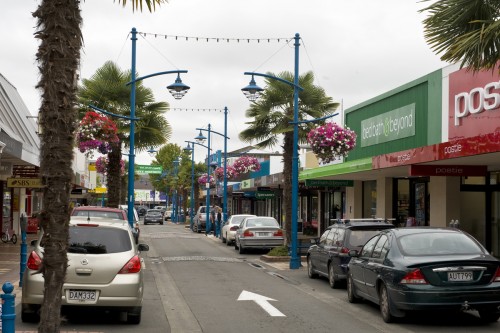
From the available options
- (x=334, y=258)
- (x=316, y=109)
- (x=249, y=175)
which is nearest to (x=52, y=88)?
(x=334, y=258)

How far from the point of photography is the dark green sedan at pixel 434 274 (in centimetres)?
1059

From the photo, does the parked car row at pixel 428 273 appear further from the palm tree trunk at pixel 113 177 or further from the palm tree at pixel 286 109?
the palm tree trunk at pixel 113 177

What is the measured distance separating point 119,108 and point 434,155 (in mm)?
14206

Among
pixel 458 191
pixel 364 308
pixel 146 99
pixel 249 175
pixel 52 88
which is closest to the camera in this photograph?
pixel 52 88

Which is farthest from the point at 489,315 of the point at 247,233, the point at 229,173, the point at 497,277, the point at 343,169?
the point at 229,173

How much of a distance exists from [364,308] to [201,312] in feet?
9.99

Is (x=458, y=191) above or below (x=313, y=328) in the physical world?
above

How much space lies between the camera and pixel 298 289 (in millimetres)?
16594

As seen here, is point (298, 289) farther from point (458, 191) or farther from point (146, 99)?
point (146, 99)

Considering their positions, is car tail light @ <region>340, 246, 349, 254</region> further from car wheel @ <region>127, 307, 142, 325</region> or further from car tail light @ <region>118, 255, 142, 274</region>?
car tail light @ <region>118, 255, 142, 274</region>

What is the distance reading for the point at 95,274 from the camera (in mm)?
10445

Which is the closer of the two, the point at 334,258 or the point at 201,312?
the point at 201,312

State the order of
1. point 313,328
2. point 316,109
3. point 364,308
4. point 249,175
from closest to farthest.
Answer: point 313,328 < point 364,308 < point 316,109 < point 249,175

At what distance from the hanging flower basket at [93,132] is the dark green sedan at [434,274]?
47.6 feet
